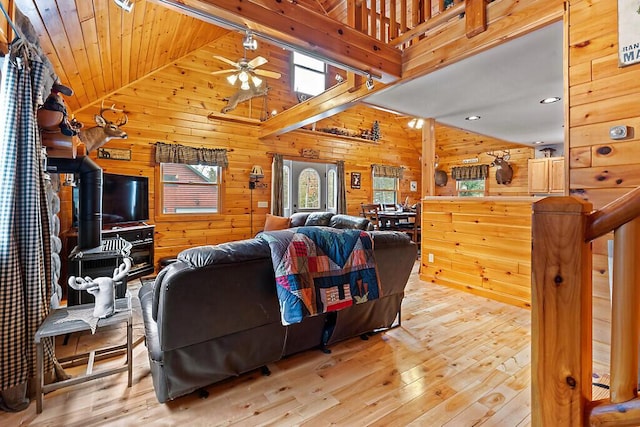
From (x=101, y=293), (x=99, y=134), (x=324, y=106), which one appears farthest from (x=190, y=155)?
(x=101, y=293)

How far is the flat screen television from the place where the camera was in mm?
3975

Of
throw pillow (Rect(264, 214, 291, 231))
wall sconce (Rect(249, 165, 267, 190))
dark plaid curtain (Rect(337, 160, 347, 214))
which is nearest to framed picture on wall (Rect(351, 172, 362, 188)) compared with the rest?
dark plaid curtain (Rect(337, 160, 347, 214))

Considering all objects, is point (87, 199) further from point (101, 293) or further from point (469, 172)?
point (469, 172)

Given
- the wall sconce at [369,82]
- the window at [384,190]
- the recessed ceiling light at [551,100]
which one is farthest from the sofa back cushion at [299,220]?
the window at [384,190]

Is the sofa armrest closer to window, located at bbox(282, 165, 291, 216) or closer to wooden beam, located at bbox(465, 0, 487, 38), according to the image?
wooden beam, located at bbox(465, 0, 487, 38)

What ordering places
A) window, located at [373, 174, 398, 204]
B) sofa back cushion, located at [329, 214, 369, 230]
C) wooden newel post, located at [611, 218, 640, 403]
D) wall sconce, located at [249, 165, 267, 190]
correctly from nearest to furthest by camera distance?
1. wooden newel post, located at [611, 218, 640, 403]
2. sofa back cushion, located at [329, 214, 369, 230]
3. wall sconce, located at [249, 165, 267, 190]
4. window, located at [373, 174, 398, 204]

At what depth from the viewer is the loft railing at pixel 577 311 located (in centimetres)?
77

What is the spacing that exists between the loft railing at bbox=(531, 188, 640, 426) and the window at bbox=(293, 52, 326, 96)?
6898mm

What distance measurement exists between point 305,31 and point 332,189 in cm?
510

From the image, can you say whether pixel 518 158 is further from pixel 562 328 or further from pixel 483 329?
pixel 562 328

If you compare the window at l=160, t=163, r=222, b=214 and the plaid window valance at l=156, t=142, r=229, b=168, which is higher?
the plaid window valance at l=156, t=142, r=229, b=168

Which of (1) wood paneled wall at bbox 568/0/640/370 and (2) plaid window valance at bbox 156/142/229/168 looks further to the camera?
(2) plaid window valance at bbox 156/142/229/168

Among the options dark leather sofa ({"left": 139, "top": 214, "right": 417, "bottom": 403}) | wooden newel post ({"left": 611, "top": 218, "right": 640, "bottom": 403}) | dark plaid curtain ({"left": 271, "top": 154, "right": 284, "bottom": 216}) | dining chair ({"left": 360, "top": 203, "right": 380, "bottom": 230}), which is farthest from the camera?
dining chair ({"left": 360, "top": 203, "right": 380, "bottom": 230})

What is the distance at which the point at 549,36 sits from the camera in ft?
7.77
